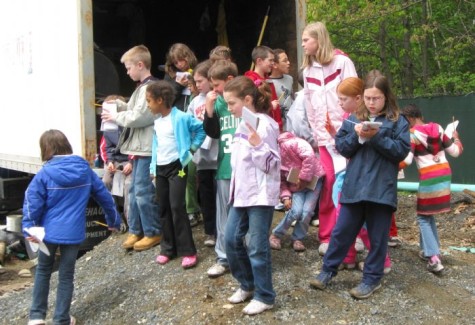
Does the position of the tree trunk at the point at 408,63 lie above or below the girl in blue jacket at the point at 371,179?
above

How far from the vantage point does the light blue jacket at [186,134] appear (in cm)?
558

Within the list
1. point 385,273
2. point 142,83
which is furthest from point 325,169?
point 142,83

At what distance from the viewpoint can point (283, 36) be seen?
7.77 meters

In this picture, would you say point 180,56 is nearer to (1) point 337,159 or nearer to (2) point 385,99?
(1) point 337,159

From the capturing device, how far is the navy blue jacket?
464 cm

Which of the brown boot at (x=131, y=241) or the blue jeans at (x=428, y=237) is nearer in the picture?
the blue jeans at (x=428, y=237)

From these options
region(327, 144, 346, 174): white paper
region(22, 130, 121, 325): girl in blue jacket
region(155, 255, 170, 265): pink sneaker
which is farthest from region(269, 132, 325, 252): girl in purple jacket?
region(22, 130, 121, 325): girl in blue jacket

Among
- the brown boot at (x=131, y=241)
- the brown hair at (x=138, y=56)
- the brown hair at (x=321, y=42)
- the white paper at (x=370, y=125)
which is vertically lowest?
the brown boot at (x=131, y=241)

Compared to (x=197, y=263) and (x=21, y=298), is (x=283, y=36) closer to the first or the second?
(x=197, y=263)

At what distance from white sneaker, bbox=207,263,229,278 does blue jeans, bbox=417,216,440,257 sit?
1764 mm

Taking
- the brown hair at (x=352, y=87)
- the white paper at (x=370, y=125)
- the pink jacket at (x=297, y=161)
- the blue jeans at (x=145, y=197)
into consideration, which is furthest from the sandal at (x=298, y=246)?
the white paper at (x=370, y=125)

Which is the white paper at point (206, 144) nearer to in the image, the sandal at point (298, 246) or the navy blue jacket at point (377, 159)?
the sandal at point (298, 246)

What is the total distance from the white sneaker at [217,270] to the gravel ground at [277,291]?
0.06 metres

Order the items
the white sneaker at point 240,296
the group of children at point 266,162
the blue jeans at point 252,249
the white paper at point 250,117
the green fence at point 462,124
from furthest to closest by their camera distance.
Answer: the green fence at point 462,124
the white sneaker at point 240,296
the group of children at point 266,162
the blue jeans at point 252,249
the white paper at point 250,117
